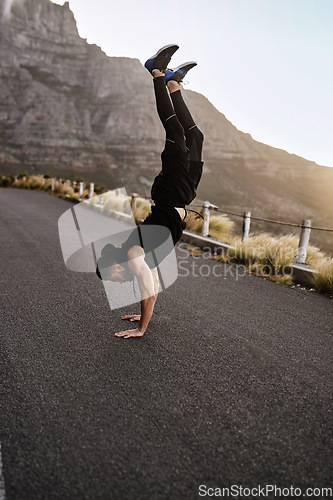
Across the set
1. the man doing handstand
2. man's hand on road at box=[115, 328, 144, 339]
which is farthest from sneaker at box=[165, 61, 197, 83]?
man's hand on road at box=[115, 328, 144, 339]

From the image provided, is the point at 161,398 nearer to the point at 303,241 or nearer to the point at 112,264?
the point at 112,264

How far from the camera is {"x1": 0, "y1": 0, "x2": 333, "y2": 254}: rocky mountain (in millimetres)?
133125

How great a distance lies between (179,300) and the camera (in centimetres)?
532

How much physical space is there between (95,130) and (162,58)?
165m

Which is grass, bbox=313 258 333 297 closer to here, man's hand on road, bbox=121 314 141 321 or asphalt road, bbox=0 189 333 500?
asphalt road, bbox=0 189 333 500

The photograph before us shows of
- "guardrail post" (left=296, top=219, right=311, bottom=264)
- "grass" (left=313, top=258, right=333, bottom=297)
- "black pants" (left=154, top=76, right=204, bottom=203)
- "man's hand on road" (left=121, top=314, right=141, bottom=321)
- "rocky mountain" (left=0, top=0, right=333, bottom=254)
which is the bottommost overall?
"man's hand on road" (left=121, top=314, right=141, bottom=321)

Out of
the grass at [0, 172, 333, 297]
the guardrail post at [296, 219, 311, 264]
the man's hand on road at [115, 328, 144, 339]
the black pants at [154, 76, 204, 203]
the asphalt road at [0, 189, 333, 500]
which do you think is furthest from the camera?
the guardrail post at [296, 219, 311, 264]

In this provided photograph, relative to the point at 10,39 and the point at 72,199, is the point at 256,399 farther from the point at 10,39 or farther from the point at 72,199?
the point at 10,39

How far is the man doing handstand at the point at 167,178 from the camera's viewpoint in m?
3.22

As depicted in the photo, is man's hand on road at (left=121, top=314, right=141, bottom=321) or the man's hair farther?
man's hand on road at (left=121, top=314, right=141, bottom=321)

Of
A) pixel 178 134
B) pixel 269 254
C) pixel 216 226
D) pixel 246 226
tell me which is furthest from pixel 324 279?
pixel 216 226

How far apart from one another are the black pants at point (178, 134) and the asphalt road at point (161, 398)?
1704 mm

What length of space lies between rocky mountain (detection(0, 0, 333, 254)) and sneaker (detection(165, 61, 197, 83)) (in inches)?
4520

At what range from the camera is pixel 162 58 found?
3.15 metres
